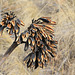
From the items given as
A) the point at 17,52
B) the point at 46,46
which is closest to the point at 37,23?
the point at 46,46

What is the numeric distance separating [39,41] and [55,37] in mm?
923

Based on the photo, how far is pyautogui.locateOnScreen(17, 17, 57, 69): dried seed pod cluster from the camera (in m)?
0.63

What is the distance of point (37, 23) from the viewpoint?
26.0 inches

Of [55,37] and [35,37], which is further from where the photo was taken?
[55,37]

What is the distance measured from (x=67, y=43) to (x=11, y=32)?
3.33ft

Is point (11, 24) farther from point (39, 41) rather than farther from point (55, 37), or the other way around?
point (55, 37)

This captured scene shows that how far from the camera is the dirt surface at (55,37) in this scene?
149 centimetres

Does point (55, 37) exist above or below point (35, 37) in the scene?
below

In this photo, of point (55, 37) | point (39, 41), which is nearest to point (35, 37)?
point (39, 41)

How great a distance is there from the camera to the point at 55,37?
156 centimetres

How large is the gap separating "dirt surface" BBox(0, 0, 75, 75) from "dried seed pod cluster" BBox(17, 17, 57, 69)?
799mm

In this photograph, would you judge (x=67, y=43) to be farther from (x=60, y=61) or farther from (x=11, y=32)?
(x=11, y=32)

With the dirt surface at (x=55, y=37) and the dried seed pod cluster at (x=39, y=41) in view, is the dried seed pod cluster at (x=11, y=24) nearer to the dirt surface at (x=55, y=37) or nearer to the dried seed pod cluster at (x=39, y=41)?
the dried seed pod cluster at (x=39, y=41)

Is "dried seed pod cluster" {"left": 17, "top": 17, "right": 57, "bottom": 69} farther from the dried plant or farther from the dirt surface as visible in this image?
the dirt surface
